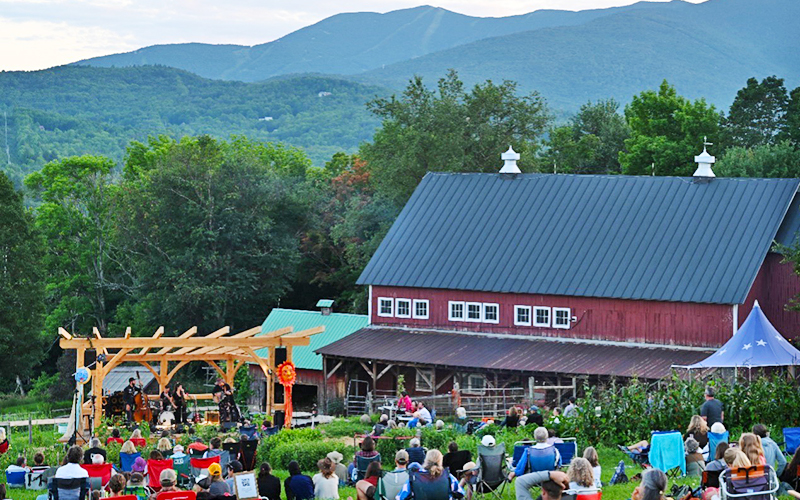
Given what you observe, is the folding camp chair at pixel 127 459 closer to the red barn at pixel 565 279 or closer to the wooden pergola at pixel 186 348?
the wooden pergola at pixel 186 348

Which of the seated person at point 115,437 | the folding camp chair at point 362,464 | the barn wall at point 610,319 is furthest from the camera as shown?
the barn wall at point 610,319

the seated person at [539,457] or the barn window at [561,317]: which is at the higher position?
the barn window at [561,317]

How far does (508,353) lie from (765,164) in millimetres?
17205

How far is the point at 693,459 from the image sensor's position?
727 inches

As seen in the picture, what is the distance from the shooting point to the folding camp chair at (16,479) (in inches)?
811

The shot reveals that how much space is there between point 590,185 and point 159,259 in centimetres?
1859

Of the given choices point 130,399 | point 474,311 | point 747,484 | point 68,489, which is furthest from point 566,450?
point 474,311

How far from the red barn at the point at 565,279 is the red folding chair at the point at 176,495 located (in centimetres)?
1876

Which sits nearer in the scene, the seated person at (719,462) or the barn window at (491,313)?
the seated person at (719,462)

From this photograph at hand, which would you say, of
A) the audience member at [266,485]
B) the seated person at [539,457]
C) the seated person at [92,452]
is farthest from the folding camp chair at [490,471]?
the seated person at [92,452]

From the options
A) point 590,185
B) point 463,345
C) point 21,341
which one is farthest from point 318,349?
point 21,341

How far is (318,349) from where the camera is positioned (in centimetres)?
3897

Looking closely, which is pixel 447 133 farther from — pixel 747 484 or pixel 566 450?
pixel 747 484

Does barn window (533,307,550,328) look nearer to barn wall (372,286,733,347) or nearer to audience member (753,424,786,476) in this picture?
barn wall (372,286,733,347)
